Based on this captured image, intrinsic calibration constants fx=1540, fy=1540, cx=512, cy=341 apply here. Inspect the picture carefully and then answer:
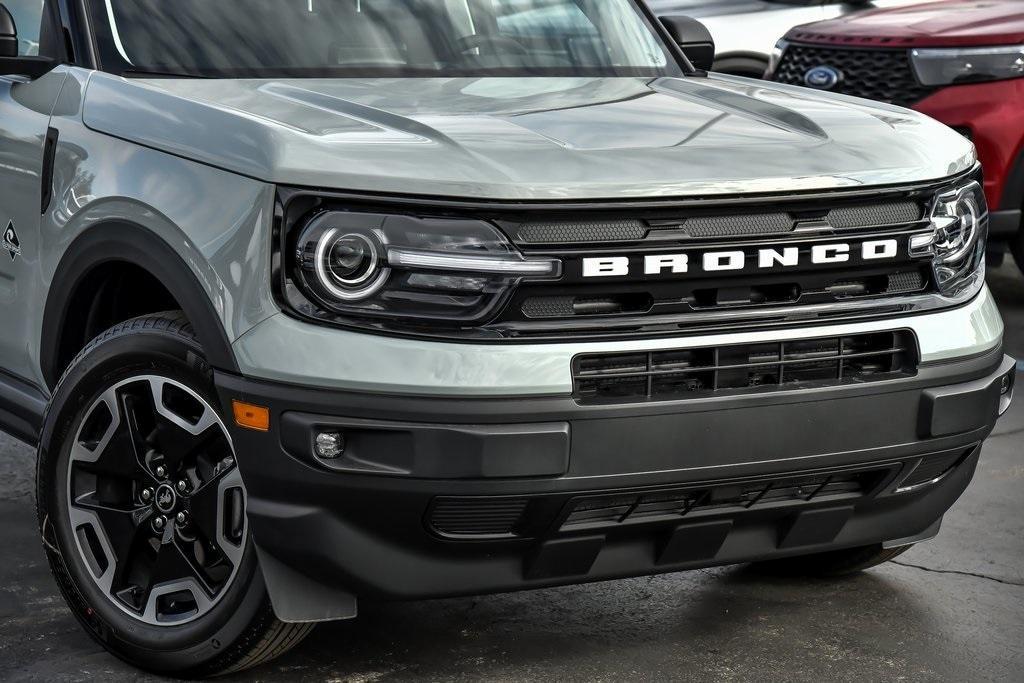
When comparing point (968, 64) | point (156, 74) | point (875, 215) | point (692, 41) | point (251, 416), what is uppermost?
point (156, 74)

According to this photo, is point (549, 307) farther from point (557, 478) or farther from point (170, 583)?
point (170, 583)

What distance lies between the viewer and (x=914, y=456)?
3254 millimetres

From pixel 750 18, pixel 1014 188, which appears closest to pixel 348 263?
pixel 1014 188

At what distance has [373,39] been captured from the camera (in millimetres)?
4055

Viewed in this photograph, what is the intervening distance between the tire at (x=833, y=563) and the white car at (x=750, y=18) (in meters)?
6.43

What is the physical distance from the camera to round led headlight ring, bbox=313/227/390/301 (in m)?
2.91

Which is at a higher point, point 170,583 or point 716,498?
point 716,498

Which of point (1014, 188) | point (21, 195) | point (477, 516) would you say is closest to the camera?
point (477, 516)

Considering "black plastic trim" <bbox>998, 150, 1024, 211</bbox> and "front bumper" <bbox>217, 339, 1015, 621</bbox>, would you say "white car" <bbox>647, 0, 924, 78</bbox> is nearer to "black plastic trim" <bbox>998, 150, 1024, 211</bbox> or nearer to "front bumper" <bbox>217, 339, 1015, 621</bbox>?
"black plastic trim" <bbox>998, 150, 1024, 211</bbox>

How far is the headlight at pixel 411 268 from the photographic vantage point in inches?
114

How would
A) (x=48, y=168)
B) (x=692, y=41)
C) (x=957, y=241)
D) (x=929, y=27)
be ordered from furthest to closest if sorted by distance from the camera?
(x=929, y=27)
(x=692, y=41)
(x=48, y=168)
(x=957, y=241)

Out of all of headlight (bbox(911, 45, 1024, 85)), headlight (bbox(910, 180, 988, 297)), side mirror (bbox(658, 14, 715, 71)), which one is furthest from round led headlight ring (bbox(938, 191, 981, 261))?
headlight (bbox(911, 45, 1024, 85))

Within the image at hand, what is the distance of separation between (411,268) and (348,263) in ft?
0.40

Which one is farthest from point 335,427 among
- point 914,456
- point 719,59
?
point 719,59
